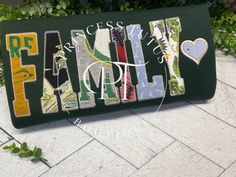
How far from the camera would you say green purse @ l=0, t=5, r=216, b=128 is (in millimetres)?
2316

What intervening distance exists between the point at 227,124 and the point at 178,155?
448 millimetres

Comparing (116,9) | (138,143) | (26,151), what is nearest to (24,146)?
(26,151)

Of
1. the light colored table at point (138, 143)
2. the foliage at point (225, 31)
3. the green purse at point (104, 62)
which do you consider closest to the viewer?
the light colored table at point (138, 143)

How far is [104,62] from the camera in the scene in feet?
7.96

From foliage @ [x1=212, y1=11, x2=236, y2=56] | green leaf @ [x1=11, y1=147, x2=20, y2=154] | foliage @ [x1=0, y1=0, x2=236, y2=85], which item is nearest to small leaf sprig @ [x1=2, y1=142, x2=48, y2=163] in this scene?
green leaf @ [x1=11, y1=147, x2=20, y2=154]

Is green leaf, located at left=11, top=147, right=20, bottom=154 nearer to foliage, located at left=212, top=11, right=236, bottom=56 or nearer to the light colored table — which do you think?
the light colored table

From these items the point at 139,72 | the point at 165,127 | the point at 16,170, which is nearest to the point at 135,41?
the point at 139,72

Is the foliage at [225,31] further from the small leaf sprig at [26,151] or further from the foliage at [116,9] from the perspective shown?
the small leaf sprig at [26,151]

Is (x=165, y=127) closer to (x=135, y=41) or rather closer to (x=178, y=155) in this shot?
(x=178, y=155)

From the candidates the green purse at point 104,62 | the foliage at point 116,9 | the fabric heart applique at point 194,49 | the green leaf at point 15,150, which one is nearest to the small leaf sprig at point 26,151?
the green leaf at point 15,150

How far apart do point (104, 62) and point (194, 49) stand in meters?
0.60

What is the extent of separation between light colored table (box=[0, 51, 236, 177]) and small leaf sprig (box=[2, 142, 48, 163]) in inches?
1.4

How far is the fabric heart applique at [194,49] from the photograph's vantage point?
2535 mm

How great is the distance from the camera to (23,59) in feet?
7.59
